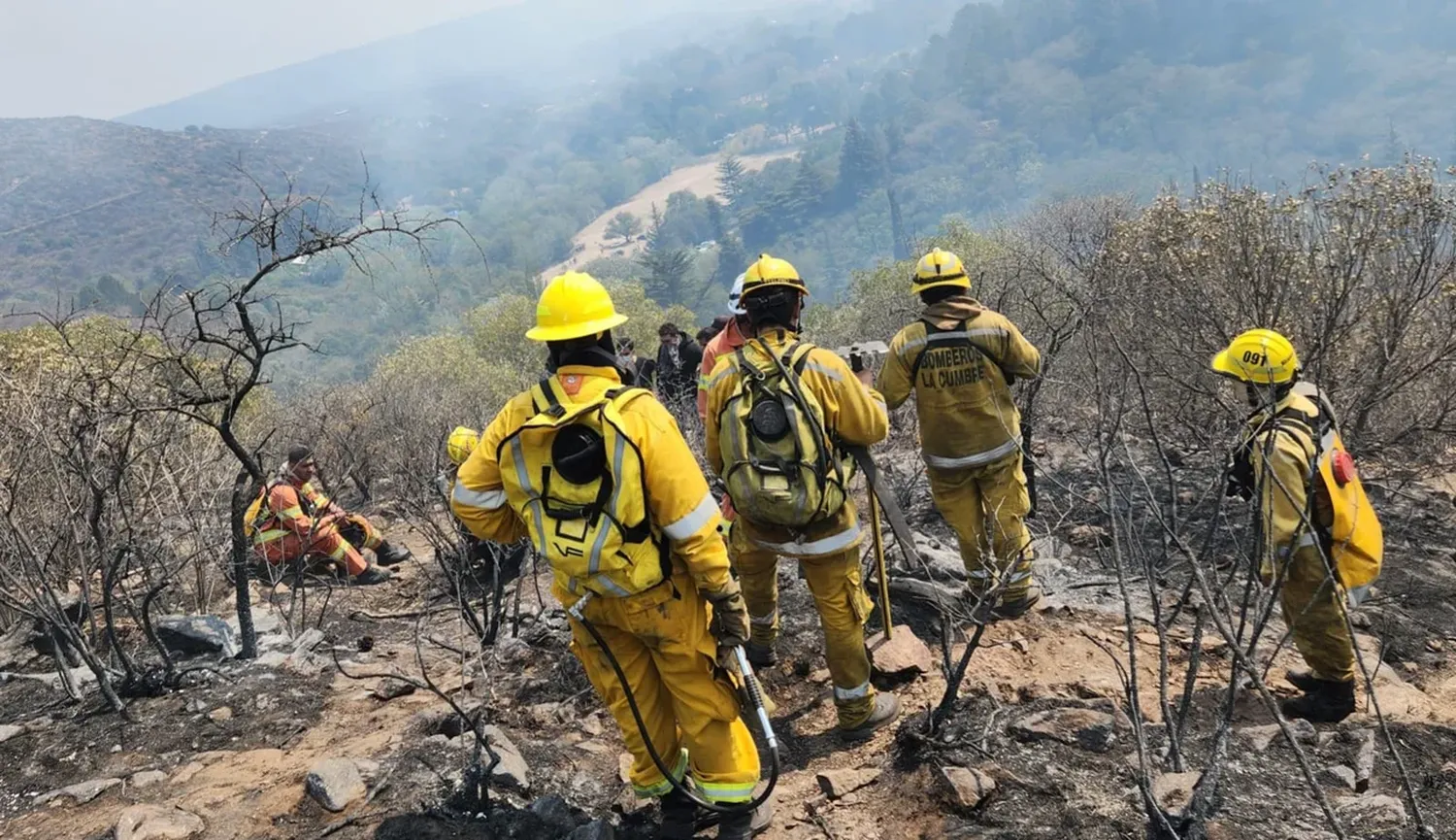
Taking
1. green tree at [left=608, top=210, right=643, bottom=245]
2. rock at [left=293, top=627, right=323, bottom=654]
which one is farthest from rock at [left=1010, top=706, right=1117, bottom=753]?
green tree at [left=608, top=210, right=643, bottom=245]

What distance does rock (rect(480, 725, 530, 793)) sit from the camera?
3.27 m

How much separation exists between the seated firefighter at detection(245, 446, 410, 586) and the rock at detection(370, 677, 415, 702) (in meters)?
2.11

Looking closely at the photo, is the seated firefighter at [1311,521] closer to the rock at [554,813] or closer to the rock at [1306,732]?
the rock at [1306,732]

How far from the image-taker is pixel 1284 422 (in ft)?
11.0

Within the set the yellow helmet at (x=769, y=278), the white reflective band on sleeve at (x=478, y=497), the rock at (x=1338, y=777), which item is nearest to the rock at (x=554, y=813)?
the white reflective band on sleeve at (x=478, y=497)

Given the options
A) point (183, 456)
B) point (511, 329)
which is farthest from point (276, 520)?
point (511, 329)

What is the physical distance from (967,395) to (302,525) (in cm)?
529

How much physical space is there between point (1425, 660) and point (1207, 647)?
1356 millimetres

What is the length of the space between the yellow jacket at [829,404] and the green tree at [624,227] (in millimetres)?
143898

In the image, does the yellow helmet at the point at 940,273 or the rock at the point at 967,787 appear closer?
the rock at the point at 967,787

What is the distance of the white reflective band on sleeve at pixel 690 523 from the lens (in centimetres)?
281

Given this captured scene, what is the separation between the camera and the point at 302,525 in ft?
23.1

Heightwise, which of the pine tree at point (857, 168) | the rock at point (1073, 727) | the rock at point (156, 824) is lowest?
the pine tree at point (857, 168)

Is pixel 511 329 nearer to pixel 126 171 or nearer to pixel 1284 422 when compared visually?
pixel 1284 422
